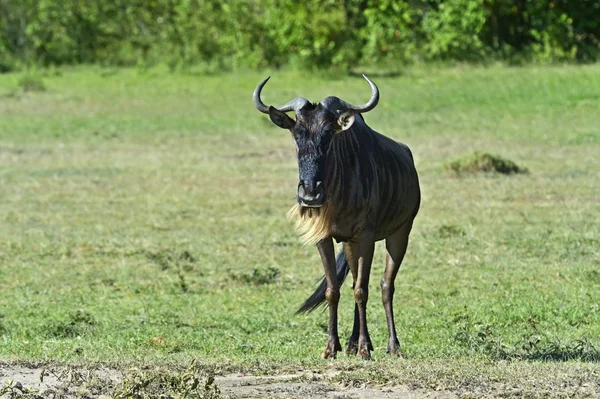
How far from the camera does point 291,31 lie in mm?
31891

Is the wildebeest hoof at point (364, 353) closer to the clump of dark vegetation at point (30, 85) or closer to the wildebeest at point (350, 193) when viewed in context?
the wildebeest at point (350, 193)

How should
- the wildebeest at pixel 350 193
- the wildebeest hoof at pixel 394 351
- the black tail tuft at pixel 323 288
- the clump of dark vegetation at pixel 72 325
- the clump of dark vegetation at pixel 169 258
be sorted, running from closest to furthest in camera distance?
the wildebeest at pixel 350 193
the wildebeest hoof at pixel 394 351
the black tail tuft at pixel 323 288
the clump of dark vegetation at pixel 72 325
the clump of dark vegetation at pixel 169 258

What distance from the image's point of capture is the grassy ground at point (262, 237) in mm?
8922

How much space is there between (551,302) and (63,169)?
1043cm

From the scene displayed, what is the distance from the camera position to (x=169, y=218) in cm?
1495

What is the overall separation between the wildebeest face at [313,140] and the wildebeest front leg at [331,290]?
0.44m

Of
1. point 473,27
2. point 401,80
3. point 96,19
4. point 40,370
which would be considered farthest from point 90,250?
point 96,19

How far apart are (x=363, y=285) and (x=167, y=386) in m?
1.83

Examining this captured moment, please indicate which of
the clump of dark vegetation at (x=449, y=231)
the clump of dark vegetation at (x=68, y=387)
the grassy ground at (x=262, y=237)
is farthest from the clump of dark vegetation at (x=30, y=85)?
the clump of dark vegetation at (x=68, y=387)

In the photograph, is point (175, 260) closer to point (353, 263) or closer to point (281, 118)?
point (353, 263)

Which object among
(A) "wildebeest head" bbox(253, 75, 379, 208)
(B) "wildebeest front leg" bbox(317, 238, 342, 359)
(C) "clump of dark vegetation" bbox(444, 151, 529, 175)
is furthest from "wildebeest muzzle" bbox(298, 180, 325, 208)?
(C) "clump of dark vegetation" bbox(444, 151, 529, 175)

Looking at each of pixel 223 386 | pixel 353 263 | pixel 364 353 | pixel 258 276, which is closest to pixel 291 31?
pixel 258 276

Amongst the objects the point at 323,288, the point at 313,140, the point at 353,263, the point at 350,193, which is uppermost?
the point at 313,140

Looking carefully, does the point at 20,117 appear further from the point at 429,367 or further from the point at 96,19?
the point at 429,367
